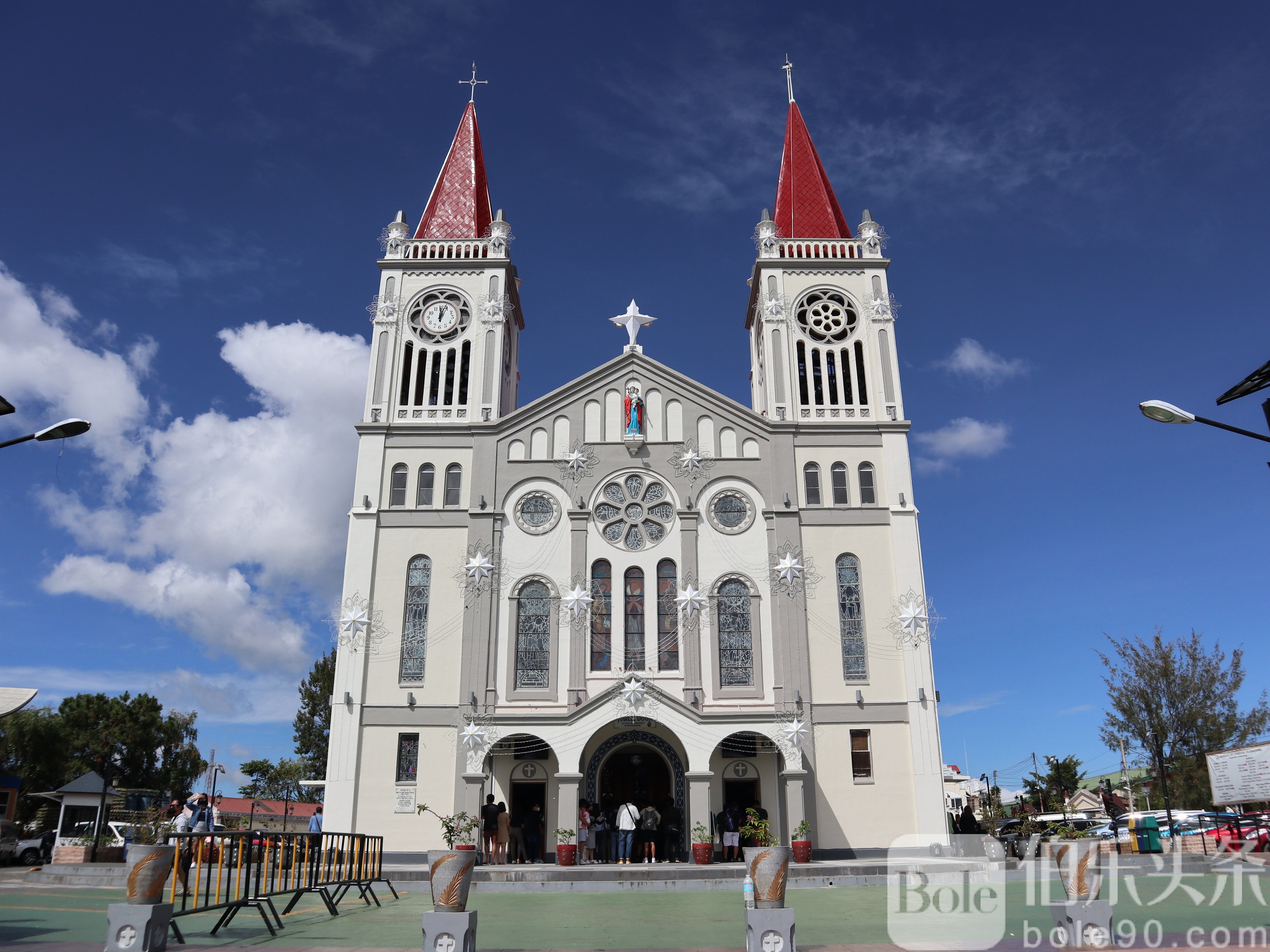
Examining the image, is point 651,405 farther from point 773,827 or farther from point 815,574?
point 773,827

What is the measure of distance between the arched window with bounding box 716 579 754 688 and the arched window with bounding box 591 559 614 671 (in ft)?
10.4

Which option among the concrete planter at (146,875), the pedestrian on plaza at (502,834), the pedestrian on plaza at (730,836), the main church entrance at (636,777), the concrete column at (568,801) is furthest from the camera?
the main church entrance at (636,777)

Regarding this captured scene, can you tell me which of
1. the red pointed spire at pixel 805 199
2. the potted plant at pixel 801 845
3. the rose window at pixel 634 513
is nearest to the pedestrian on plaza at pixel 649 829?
the potted plant at pixel 801 845

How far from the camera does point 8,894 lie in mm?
17281

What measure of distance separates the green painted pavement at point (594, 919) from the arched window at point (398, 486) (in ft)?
44.8

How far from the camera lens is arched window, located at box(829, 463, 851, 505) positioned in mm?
29406

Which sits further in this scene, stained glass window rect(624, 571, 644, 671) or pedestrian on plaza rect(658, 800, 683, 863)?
stained glass window rect(624, 571, 644, 671)

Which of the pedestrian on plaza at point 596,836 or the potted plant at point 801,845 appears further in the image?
the pedestrian on plaza at point 596,836

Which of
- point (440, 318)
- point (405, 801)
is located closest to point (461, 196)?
point (440, 318)

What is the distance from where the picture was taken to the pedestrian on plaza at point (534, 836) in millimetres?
24938

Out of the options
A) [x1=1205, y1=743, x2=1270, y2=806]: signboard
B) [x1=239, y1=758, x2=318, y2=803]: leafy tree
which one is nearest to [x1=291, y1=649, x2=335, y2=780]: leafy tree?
[x1=239, y1=758, x2=318, y2=803]: leafy tree

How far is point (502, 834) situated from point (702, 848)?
5.42 metres

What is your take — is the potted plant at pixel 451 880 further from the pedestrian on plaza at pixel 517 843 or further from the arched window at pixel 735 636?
the arched window at pixel 735 636

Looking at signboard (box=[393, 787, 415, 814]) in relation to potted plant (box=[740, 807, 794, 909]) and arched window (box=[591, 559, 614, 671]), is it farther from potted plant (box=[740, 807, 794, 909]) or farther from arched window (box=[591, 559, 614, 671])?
potted plant (box=[740, 807, 794, 909])
